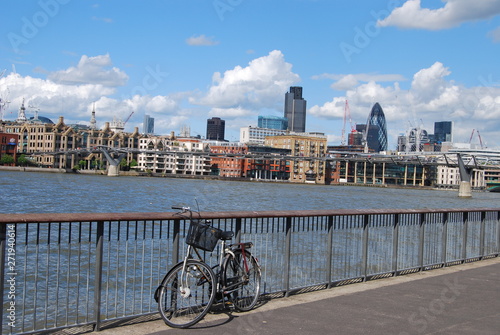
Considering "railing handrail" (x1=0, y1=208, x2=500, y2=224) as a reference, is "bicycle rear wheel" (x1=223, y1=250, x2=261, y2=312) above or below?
below

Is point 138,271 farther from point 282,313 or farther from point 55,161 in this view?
point 55,161

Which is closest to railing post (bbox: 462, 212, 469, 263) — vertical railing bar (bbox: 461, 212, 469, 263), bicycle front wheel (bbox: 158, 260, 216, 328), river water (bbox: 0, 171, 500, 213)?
vertical railing bar (bbox: 461, 212, 469, 263)

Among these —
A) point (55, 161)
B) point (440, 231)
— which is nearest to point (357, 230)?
point (440, 231)

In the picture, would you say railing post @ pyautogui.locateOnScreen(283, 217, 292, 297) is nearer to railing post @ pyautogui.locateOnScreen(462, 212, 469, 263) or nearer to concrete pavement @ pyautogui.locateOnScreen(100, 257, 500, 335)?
concrete pavement @ pyautogui.locateOnScreen(100, 257, 500, 335)

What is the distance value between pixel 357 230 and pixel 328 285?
1.31 meters

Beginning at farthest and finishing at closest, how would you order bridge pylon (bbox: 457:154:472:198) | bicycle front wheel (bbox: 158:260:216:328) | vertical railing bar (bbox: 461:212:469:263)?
bridge pylon (bbox: 457:154:472:198)
vertical railing bar (bbox: 461:212:469:263)
bicycle front wheel (bbox: 158:260:216:328)

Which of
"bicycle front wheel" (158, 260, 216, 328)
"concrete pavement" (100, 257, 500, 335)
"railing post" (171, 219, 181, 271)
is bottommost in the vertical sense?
"concrete pavement" (100, 257, 500, 335)

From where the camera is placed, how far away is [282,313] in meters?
7.74

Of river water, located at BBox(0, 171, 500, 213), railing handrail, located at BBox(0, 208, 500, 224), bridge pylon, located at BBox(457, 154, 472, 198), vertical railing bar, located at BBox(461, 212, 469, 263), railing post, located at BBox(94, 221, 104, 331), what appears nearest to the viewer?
railing handrail, located at BBox(0, 208, 500, 224)

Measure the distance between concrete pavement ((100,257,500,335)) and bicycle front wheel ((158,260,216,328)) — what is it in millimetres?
140

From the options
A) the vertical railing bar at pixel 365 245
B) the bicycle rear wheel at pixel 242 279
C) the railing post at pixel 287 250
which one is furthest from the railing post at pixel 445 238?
the bicycle rear wheel at pixel 242 279

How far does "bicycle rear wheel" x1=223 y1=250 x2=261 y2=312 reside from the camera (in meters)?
7.65

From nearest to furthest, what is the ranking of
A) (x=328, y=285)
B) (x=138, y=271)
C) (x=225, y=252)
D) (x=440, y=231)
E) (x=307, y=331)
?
(x=307, y=331) < (x=225, y=252) < (x=328, y=285) < (x=440, y=231) < (x=138, y=271)

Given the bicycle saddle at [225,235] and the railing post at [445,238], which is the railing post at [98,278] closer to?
the bicycle saddle at [225,235]
